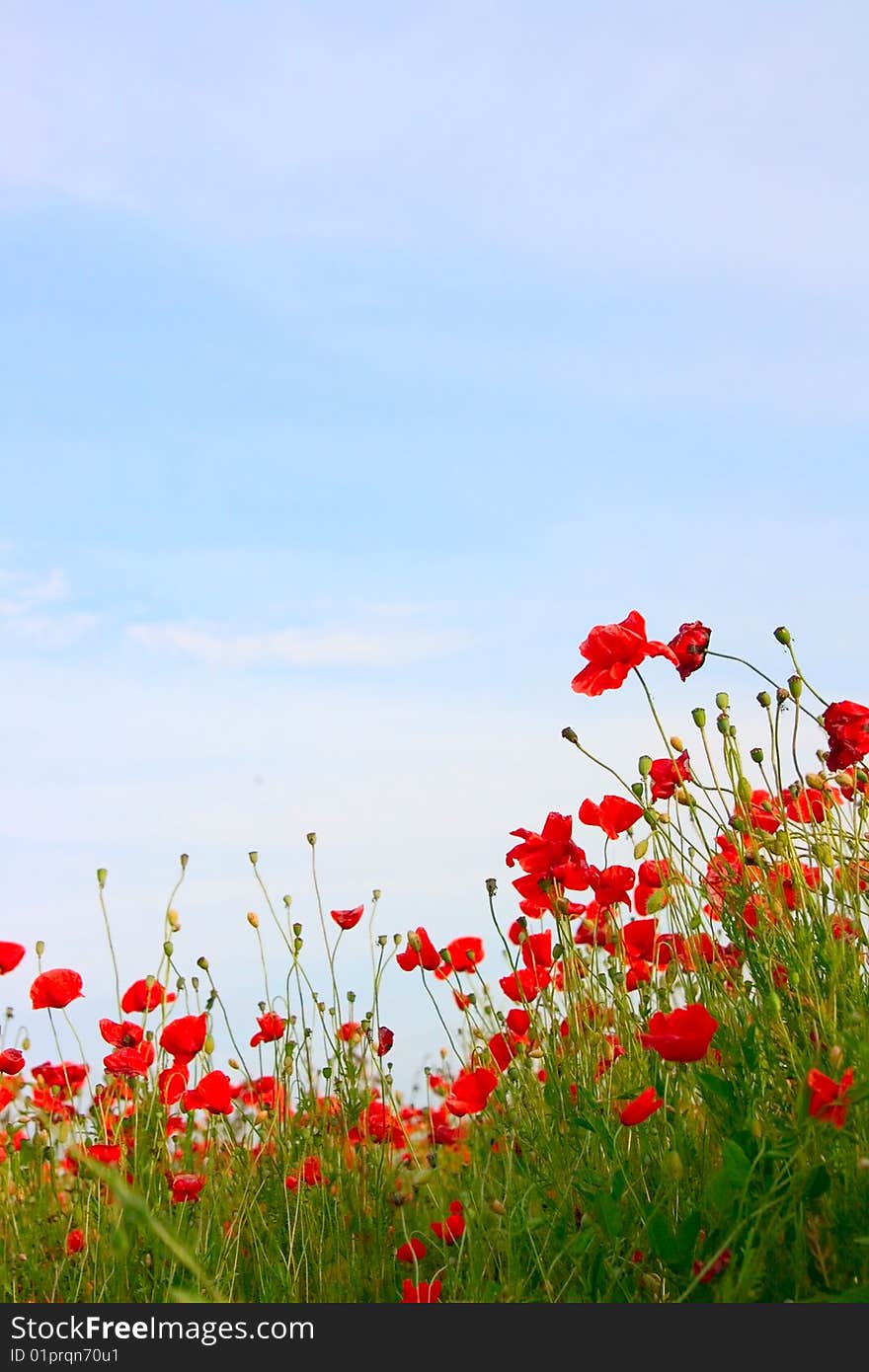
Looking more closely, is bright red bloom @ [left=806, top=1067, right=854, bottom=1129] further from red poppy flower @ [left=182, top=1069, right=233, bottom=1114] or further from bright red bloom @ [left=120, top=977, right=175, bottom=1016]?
bright red bloom @ [left=120, top=977, right=175, bottom=1016]

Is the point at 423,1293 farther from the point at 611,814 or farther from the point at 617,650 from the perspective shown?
the point at 617,650

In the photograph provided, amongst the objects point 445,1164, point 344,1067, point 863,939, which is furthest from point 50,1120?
point 863,939

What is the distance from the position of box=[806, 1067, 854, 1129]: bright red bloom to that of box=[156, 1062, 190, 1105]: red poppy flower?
1.95m

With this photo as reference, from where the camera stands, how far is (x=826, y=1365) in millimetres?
1818

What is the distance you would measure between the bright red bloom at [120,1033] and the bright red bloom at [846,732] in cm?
191

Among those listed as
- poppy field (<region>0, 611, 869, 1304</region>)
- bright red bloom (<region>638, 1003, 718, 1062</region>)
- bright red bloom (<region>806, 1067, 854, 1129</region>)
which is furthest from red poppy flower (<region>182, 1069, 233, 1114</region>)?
bright red bloom (<region>806, 1067, 854, 1129</region>)

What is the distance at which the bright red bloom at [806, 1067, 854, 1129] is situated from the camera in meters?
1.92

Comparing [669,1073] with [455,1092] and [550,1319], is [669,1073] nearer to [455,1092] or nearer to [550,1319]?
[455,1092]

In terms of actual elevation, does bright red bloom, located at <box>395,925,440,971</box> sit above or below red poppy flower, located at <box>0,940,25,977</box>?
below

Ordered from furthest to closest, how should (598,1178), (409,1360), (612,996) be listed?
(612,996), (598,1178), (409,1360)

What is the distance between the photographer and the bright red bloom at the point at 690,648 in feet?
9.36

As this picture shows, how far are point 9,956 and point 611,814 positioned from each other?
5.76 feet

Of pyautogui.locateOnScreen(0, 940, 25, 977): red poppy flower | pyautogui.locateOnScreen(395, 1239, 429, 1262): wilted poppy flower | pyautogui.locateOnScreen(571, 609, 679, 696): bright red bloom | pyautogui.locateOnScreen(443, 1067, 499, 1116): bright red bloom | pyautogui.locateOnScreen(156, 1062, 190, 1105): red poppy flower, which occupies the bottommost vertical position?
pyautogui.locateOnScreen(395, 1239, 429, 1262): wilted poppy flower

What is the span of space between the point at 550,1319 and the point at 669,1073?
1.10 metres
